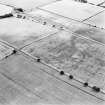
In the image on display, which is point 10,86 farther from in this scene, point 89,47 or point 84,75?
point 89,47

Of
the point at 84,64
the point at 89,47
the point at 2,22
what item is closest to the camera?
the point at 84,64

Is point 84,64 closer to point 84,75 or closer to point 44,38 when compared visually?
point 84,75

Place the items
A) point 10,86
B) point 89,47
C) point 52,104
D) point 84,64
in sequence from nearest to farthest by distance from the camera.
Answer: point 52,104
point 10,86
point 84,64
point 89,47

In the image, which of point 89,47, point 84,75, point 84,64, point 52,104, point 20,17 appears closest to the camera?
point 52,104

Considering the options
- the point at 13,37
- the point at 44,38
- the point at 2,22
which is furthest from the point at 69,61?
the point at 2,22

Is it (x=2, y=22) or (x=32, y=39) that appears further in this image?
(x=2, y=22)

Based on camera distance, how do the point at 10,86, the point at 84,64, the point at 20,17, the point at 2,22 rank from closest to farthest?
the point at 10,86, the point at 84,64, the point at 2,22, the point at 20,17

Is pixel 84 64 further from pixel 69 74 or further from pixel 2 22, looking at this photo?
pixel 2 22

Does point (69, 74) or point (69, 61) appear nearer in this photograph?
point (69, 74)

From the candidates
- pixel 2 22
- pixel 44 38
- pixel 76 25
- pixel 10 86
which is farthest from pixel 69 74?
pixel 2 22
